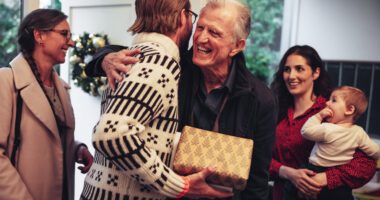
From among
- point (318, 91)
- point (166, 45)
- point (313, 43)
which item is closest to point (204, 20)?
point (166, 45)

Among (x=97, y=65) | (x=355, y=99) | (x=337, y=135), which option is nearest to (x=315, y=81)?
(x=355, y=99)

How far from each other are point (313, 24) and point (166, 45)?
2252 millimetres

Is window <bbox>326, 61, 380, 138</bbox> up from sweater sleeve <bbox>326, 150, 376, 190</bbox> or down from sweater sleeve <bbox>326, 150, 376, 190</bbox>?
up

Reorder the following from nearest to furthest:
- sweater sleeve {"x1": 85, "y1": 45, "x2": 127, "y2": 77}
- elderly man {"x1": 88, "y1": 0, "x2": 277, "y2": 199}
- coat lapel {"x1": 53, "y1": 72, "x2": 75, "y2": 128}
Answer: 1. elderly man {"x1": 88, "y1": 0, "x2": 277, "y2": 199}
2. sweater sleeve {"x1": 85, "y1": 45, "x2": 127, "y2": 77}
3. coat lapel {"x1": 53, "y1": 72, "x2": 75, "y2": 128}

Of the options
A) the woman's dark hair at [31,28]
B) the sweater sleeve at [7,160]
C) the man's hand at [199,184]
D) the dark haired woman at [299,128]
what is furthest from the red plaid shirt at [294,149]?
the woman's dark hair at [31,28]

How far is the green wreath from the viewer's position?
9.19ft

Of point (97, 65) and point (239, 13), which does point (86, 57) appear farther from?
point (239, 13)

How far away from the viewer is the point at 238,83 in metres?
1.32

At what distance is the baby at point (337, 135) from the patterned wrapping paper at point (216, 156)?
26.3 inches

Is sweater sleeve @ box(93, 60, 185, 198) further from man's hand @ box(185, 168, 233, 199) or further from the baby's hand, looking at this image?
the baby's hand

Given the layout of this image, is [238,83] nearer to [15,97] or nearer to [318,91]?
[318,91]

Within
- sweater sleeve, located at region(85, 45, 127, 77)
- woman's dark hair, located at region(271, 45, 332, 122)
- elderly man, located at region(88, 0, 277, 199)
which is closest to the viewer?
elderly man, located at region(88, 0, 277, 199)

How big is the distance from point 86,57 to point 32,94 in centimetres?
130

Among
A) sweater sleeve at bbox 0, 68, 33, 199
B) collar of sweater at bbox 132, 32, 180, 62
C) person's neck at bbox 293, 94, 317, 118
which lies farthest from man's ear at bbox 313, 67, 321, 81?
sweater sleeve at bbox 0, 68, 33, 199
